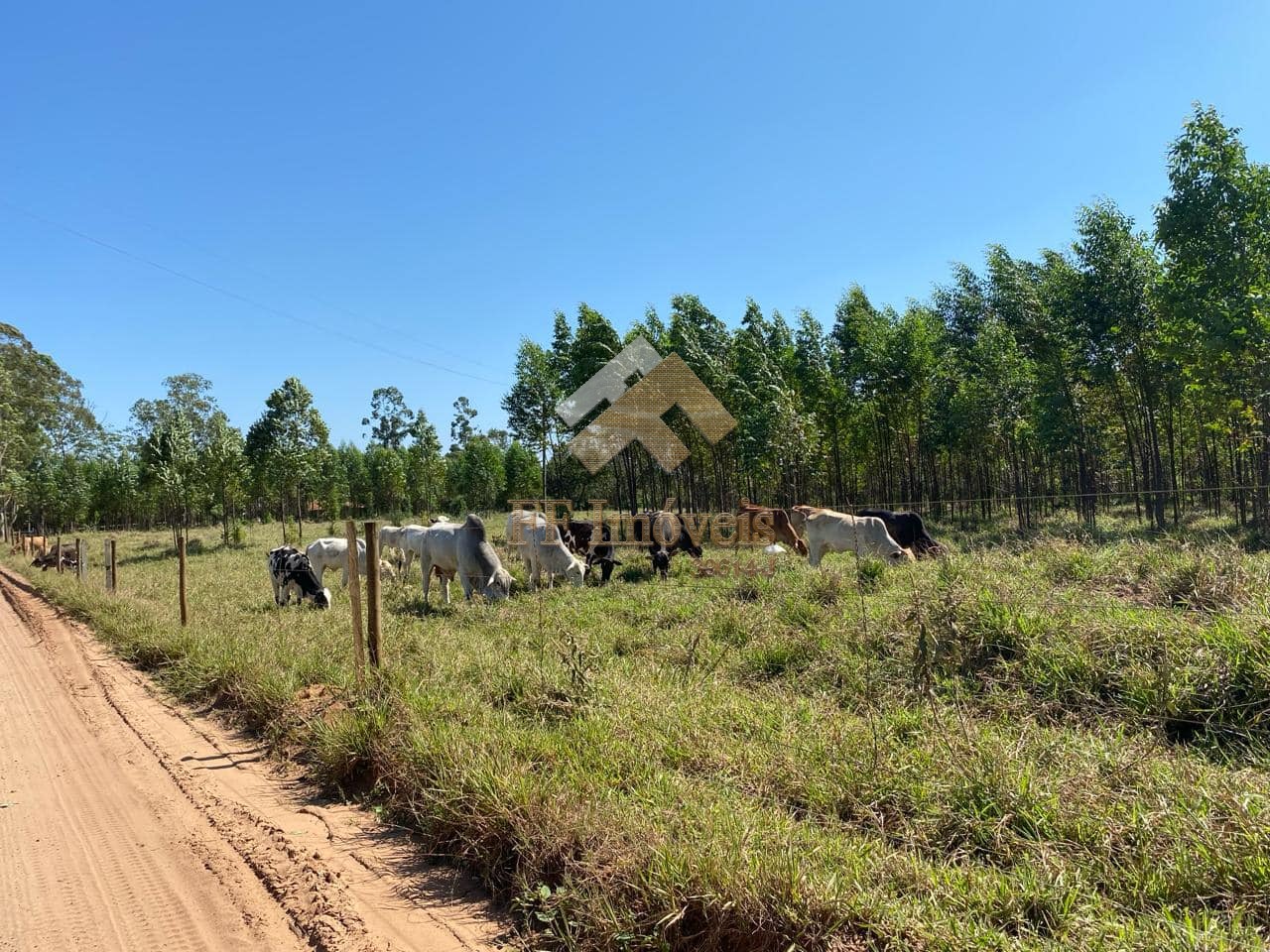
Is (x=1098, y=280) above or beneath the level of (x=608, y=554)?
above

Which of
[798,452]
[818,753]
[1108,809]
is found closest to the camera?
[1108,809]

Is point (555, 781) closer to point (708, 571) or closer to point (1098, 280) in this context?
point (708, 571)

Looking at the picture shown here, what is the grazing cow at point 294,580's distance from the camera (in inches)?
475

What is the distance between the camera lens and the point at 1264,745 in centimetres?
388

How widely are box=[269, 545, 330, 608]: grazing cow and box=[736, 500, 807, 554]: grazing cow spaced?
9630 mm

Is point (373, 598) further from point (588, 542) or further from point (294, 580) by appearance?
point (588, 542)

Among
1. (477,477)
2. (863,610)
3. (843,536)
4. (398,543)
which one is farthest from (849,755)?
(477,477)

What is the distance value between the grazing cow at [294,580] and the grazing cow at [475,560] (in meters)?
2.42

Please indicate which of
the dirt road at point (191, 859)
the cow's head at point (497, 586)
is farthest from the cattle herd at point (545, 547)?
the dirt road at point (191, 859)

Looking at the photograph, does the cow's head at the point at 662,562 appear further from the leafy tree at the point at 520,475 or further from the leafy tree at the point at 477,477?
the leafy tree at the point at 477,477

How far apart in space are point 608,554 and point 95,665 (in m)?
8.32

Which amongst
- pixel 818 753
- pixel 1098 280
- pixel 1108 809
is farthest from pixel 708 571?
pixel 1098 280

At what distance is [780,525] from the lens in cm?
1652
